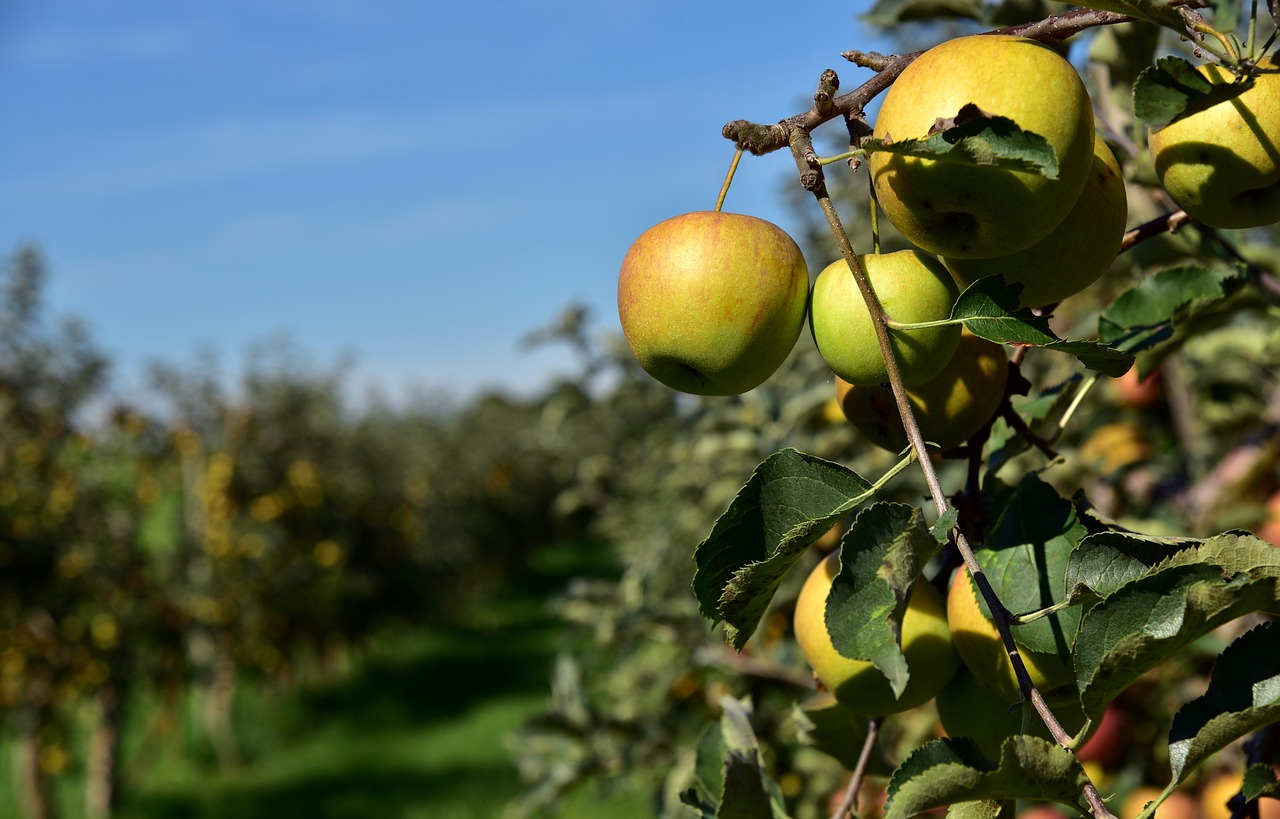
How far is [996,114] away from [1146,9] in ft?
0.41

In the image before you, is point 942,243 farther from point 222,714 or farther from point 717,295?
point 222,714

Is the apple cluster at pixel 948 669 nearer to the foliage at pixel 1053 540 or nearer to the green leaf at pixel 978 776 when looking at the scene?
the foliage at pixel 1053 540

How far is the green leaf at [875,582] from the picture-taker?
0.67 metres

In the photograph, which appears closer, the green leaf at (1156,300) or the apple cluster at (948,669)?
the apple cluster at (948,669)

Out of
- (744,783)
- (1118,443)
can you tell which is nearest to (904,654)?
(744,783)

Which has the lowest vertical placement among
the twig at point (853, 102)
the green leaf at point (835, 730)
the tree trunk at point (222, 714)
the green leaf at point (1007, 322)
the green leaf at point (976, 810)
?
the tree trunk at point (222, 714)

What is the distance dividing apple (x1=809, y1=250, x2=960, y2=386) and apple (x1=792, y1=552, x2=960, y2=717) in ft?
0.57

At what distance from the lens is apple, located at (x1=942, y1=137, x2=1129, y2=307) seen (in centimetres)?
80

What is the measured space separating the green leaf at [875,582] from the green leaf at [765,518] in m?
0.04

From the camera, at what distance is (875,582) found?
0.68 m

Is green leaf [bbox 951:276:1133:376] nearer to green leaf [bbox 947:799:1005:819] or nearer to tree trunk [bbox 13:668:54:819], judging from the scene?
green leaf [bbox 947:799:1005:819]

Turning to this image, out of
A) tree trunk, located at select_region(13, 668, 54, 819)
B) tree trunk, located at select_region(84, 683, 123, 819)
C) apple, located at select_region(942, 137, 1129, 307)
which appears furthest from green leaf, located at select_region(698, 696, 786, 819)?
tree trunk, located at select_region(84, 683, 123, 819)

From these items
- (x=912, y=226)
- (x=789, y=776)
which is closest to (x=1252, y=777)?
(x=912, y=226)

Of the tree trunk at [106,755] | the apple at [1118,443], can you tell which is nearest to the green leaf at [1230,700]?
the apple at [1118,443]
